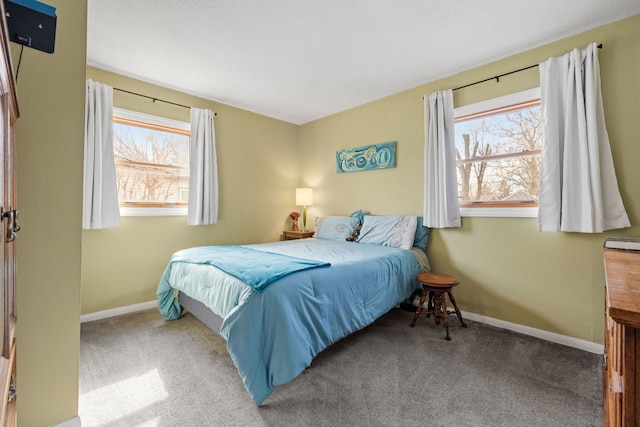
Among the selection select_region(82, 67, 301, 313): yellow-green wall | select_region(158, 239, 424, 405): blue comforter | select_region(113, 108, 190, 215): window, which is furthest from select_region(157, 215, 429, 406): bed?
select_region(113, 108, 190, 215): window

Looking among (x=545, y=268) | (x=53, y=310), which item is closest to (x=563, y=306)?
(x=545, y=268)

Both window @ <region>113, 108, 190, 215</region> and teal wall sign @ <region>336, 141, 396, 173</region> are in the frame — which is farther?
teal wall sign @ <region>336, 141, 396, 173</region>

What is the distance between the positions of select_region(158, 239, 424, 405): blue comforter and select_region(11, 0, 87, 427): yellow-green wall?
77 centimetres

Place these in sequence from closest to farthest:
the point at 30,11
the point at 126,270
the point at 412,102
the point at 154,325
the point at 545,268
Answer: the point at 30,11 → the point at 545,268 → the point at 154,325 → the point at 126,270 → the point at 412,102

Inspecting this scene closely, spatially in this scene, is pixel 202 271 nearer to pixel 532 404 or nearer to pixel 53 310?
pixel 53 310

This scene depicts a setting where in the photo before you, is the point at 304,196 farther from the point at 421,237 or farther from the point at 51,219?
the point at 51,219

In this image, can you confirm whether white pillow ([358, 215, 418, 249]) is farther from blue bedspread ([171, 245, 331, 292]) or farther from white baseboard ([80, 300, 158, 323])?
white baseboard ([80, 300, 158, 323])

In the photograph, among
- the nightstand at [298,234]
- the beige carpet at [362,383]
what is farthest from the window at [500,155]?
the nightstand at [298,234]

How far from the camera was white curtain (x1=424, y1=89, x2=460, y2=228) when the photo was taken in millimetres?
2891

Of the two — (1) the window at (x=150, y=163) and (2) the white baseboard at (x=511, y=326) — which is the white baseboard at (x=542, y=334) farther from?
(1) the window at (x=150, y=163)

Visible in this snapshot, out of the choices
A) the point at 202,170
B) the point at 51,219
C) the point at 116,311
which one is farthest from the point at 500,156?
the point at 116,311

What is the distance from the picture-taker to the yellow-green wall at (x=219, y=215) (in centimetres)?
288

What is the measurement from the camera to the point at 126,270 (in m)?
3.02

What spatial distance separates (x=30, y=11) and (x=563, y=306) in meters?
3.72
